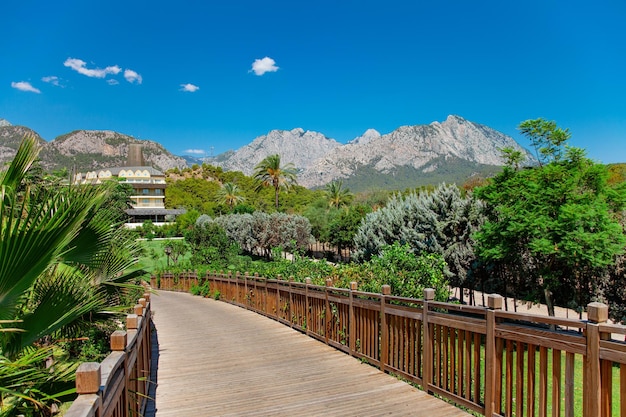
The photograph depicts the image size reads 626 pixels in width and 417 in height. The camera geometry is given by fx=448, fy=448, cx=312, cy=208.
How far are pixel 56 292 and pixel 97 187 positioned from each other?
3.29 ft

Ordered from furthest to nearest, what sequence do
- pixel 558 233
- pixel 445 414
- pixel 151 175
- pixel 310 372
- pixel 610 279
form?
pixel 151 175 → pixel 610 279 → pixel 558 233 → pixel 310 372 → pixel 445 414

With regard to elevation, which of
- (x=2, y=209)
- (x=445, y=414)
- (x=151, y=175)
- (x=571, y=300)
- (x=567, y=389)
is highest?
(x=151, y=175)

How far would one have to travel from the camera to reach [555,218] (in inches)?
587

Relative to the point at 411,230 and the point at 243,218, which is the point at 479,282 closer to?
the point at 411,230

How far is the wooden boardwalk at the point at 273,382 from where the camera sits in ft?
16.1

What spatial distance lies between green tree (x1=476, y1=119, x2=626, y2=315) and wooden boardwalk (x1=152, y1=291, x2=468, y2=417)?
973 centimetres

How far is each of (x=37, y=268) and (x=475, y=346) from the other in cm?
392

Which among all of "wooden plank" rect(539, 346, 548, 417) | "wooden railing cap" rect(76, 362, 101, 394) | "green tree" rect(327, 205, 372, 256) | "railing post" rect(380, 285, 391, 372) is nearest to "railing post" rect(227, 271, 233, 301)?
"railing post" rect(380, 285, 391, 372)

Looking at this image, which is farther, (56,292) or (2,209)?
(56,292)

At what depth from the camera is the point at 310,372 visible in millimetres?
6355

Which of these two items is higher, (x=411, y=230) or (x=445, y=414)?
(x=411, y=230)

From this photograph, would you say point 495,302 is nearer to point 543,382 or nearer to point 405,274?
point 543,382

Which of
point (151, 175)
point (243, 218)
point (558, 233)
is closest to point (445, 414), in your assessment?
point (558, 233)

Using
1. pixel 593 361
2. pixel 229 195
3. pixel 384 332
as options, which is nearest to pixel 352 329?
pixel 384 332
